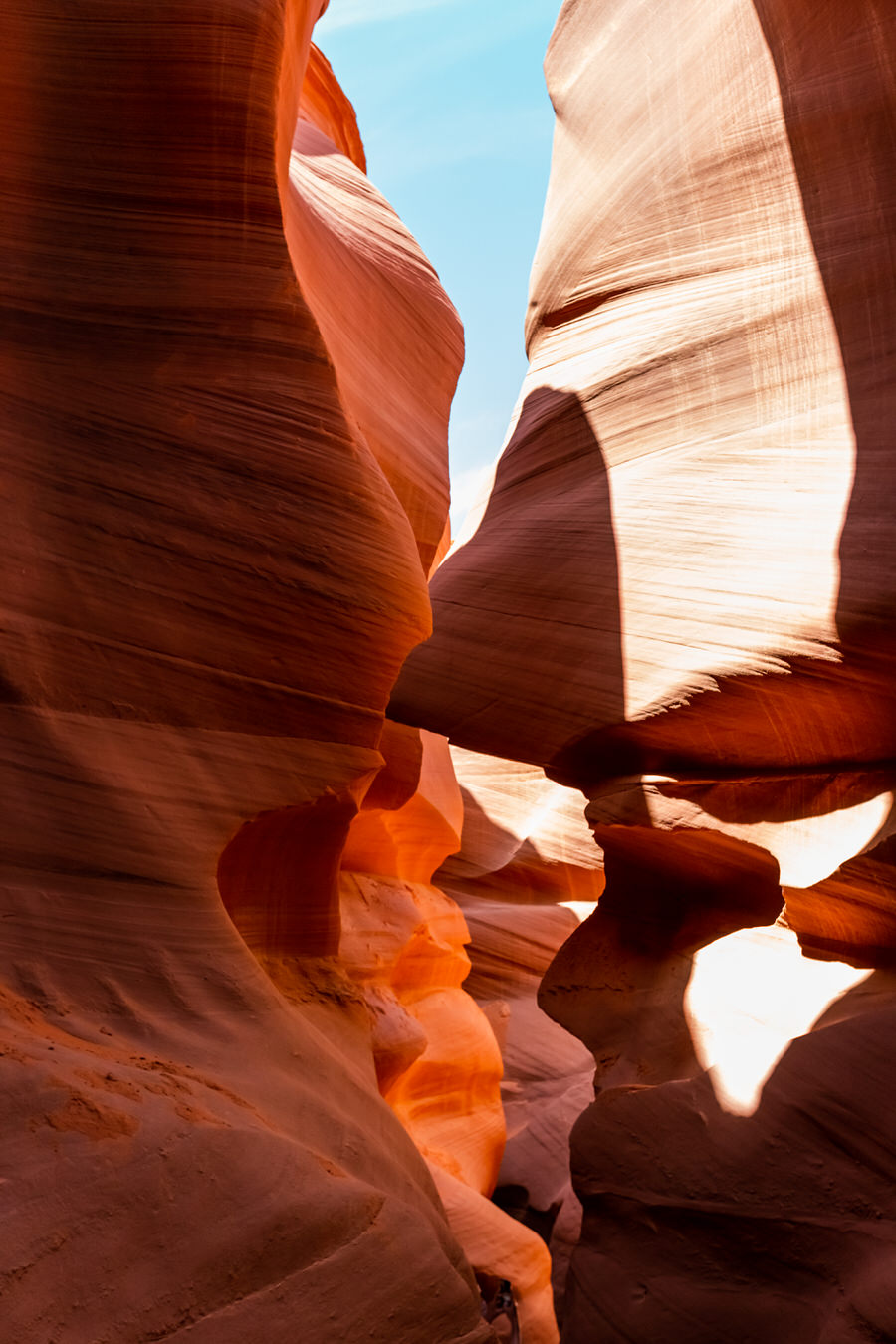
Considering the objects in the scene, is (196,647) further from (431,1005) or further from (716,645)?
(431,1005)

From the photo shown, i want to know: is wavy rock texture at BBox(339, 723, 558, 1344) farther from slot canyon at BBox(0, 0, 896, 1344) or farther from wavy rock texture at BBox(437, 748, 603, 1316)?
wavy rock texture at BBox(437, 748, 603, 1316)

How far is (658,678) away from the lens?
5.30 metres

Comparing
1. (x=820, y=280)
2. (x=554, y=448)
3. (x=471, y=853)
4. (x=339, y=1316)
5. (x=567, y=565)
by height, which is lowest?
(x=471, y=853)

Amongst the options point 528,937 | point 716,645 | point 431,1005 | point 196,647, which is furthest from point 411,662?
point 528,937

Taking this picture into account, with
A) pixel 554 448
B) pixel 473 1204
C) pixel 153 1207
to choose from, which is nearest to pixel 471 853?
pixel 473 1204

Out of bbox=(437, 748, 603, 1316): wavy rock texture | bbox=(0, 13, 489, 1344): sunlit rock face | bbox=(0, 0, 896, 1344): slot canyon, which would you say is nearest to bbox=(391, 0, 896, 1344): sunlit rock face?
bbox=(0, 0, 896, 1344): slot canyon

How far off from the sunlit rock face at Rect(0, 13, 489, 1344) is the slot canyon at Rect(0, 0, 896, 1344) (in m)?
0.02

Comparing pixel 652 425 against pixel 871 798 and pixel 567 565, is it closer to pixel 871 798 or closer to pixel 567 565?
pixel 567 565

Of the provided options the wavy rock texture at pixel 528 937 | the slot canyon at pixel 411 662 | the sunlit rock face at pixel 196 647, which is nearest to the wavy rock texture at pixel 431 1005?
the slot canyon at pixel 411 662

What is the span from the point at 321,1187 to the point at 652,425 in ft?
13.9

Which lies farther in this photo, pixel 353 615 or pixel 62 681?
pixel 353 615

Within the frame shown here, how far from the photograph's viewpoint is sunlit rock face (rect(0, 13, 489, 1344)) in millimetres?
3172

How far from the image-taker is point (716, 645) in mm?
5148

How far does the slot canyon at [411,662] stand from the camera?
3.21 metres
